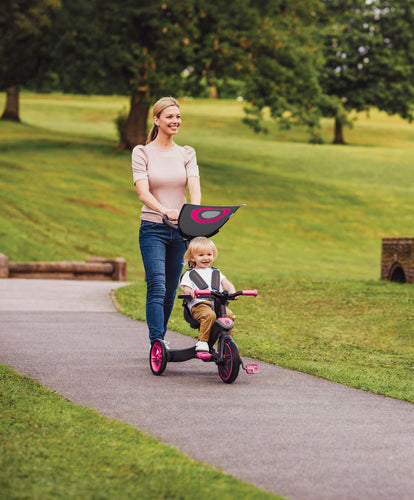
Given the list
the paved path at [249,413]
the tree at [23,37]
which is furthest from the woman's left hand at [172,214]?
the tree at [23,37]

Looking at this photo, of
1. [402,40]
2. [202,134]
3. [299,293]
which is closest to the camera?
[299,293]

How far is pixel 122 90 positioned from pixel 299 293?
2295 cm

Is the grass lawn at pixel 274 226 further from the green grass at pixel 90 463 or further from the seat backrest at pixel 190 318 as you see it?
the seat backrest at pixel 190 318

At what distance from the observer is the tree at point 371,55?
1736 inches

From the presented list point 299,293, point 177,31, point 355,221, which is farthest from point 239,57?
point 299,293

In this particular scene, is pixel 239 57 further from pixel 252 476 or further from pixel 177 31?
pixel 252 476

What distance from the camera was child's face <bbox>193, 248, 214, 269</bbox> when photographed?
715 cm

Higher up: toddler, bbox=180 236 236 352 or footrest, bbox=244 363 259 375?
toddler, bbox=180 236 236 352

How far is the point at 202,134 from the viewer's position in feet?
203

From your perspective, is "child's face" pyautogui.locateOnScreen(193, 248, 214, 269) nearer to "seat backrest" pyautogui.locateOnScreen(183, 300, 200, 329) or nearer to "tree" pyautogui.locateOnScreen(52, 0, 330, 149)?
"seat backrest" pyautogui.locateOnScreen(183, 300, 200, 329)

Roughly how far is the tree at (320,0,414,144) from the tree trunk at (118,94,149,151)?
1027 cm

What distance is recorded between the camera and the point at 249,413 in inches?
227

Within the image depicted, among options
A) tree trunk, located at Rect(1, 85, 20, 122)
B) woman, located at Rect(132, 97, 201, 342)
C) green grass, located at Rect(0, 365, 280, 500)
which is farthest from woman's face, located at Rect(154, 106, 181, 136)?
tree trunk, located at Rect(1, 85, 20, 122)

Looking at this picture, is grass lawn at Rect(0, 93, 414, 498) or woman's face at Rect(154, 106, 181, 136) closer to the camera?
woman's face at Rect(154, 106, 181, 136)
